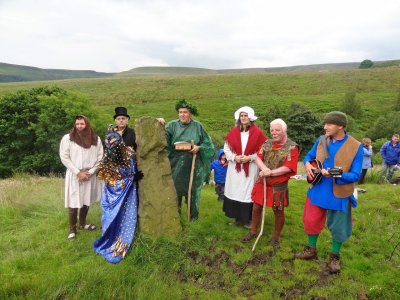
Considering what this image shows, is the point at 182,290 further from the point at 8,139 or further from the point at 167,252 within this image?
the point at 8,139

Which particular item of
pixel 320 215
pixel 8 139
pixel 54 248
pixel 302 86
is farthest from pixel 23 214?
pixel 302 86

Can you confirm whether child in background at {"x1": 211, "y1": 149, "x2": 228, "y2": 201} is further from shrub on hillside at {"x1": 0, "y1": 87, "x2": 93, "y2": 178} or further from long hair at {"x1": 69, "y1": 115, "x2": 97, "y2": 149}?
shrub on hillside at {"x1": 0, "y1": 87, "x2": 93, "y2": 178}

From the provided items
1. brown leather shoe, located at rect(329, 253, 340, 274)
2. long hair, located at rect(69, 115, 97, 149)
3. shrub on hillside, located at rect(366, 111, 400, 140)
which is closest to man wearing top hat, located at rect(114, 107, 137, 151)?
long hair, located at rect(69, 115, 97, 149)

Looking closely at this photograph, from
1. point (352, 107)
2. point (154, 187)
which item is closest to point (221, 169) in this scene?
point (154, 187)

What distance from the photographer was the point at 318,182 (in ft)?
15.1

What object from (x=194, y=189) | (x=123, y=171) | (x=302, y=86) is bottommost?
(x=194, y=189)

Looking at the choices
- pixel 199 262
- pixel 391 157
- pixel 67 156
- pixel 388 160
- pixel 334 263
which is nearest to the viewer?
pixel 334 263

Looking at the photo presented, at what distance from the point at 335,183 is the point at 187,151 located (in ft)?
8.61

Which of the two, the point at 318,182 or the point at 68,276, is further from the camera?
the point at 318,182

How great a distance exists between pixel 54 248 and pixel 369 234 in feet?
19.4

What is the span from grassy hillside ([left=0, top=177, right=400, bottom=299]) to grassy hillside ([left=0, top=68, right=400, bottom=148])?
30.7 metres

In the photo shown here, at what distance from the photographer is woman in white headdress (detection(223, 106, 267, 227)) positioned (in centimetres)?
554

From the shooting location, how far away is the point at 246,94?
189 feet

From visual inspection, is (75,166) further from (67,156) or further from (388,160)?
(388,160)
